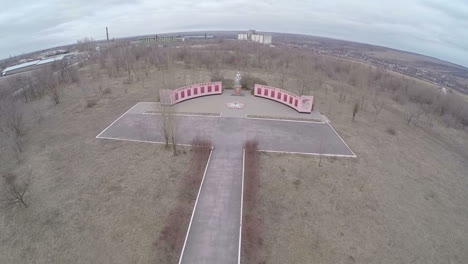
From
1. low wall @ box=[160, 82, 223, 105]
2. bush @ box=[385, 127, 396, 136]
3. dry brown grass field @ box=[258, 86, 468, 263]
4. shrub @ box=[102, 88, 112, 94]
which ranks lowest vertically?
dry brown grass field @ box=[258, 86, 468, 263]

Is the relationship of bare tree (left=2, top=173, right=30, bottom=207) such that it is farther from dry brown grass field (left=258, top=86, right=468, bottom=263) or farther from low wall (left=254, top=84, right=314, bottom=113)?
low wall (left=254, top=84, right=314, bottom=113)

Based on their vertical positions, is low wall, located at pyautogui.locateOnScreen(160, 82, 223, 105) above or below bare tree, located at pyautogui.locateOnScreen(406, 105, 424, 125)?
above

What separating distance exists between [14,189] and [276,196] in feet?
44.9

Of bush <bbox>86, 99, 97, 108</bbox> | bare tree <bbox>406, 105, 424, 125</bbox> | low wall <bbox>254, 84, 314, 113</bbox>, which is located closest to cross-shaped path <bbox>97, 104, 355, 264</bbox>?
low wall <bbox>254, 84, 314, 113</bbox>

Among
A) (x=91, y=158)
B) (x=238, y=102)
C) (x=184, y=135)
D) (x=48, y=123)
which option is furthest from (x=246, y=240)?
(x=48, y=123)

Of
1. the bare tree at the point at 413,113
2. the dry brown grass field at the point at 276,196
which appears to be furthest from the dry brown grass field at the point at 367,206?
the bare tree at the point at 413,113

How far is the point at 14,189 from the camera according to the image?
42.1ft

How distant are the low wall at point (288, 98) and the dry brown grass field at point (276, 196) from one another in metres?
2.90

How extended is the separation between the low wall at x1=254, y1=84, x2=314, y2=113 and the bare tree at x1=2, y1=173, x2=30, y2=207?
2163cm

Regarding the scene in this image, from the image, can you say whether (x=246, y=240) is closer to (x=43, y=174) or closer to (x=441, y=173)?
(x=43, y=174)

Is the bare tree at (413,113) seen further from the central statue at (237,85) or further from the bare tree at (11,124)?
the bare tree at (11,124)

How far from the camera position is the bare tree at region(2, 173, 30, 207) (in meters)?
13.0

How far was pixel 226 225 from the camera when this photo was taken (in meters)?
11.7

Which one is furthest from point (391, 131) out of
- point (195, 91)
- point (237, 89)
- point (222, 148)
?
point (195, 91)
